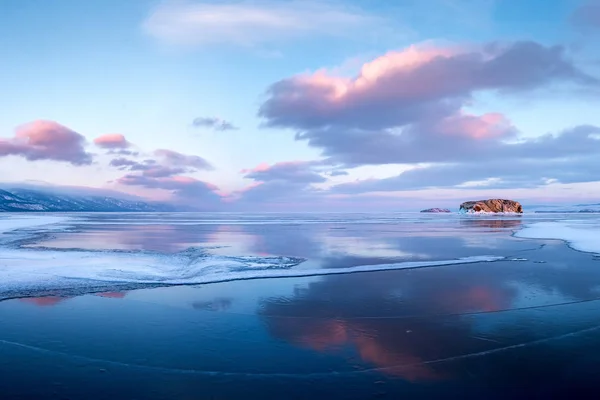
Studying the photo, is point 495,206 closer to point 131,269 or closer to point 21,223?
point 21,223

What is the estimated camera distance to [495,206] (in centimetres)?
13612

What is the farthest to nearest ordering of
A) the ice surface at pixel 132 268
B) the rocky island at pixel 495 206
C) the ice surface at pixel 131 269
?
the rocky island at pixel 495 206
the ice surface at pixel 132 268
the ice surface at pixel 131 269

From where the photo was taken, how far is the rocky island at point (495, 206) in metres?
134

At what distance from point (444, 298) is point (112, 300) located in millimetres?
7701

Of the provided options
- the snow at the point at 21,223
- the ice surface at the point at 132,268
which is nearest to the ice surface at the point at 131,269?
the ice surface at the point at 132,268

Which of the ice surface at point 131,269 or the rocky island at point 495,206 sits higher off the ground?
the rocky island at point 495,206

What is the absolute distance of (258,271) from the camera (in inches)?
518

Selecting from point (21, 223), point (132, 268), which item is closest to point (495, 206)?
point (21, 223)

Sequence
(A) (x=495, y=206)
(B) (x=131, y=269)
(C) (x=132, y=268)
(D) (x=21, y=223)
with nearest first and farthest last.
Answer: (B) (x=131, y=269) < (C) (x=132, y=268) < (D) (x=21, y=223) < (A) (x=495, y=206)

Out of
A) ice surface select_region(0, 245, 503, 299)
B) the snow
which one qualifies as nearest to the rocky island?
the snow

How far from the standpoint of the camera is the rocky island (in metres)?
134

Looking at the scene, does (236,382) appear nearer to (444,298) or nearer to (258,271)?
(444,298)

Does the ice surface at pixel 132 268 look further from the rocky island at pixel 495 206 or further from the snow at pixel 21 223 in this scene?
Answer: the rocky island at pixel 495 206

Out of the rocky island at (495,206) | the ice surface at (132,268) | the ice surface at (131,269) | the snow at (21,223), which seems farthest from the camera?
the rocky island at (495,206)
